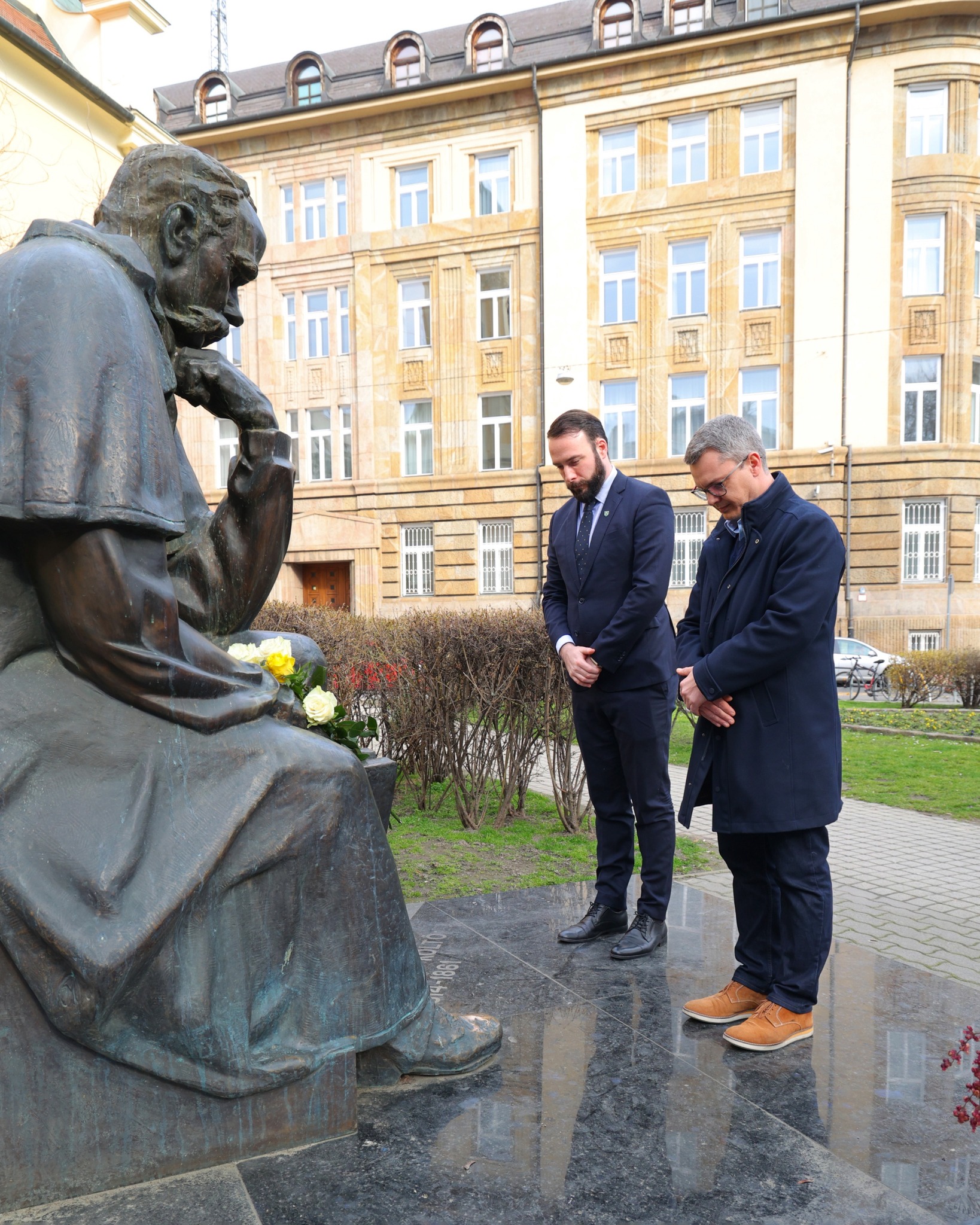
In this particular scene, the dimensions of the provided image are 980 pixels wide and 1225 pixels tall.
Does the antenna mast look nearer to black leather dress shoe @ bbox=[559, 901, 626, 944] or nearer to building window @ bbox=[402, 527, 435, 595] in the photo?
building window @ bbox=[402, 527, 435, 595]

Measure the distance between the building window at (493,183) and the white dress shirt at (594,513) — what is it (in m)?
24.8

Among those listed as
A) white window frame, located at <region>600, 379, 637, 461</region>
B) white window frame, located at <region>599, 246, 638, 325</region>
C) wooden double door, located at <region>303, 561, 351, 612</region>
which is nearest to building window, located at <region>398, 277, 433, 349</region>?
white window frame, located at <region>599, 246, 638, 325</region>

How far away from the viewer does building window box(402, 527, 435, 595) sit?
89.7 ft

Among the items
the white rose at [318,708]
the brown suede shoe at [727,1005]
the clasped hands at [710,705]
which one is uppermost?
the white rose at [318,708]

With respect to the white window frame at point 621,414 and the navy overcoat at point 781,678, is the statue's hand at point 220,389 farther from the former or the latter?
the white window frame at point 621,414

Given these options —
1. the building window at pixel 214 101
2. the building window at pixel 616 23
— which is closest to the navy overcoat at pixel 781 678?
the building window at pixel 616 23

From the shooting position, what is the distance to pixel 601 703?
12.1 feet

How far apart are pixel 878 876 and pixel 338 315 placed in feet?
82.6

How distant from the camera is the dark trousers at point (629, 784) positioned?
11.8 feet

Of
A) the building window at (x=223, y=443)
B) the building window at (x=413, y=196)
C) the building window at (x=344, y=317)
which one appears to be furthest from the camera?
the building window at (x=223, y=443)

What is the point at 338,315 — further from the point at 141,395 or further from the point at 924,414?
the point at 141,395

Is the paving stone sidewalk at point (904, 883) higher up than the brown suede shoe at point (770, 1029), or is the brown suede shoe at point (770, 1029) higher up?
the brown suede shoe at point (770, 1029)

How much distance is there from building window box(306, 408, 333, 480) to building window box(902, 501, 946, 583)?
15.9 metres

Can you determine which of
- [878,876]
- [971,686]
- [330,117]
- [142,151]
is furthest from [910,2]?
[142,151]
